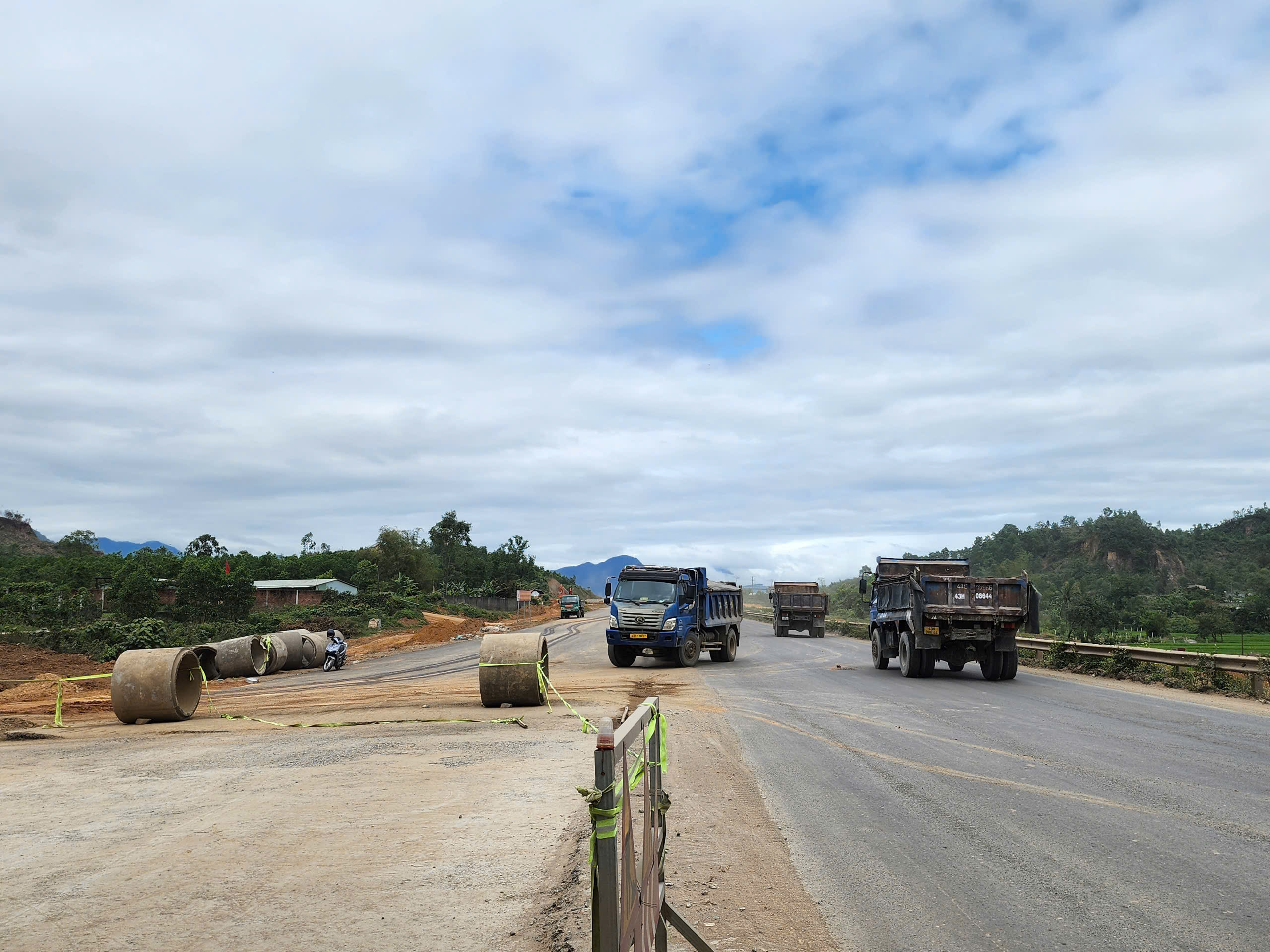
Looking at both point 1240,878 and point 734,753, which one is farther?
point 734,753

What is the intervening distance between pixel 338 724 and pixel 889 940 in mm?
11956

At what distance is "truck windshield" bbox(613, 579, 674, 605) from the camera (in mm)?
26391

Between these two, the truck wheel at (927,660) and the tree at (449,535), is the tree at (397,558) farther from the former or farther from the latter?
the truck wheel at (927,660)

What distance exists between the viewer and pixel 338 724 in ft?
50.4

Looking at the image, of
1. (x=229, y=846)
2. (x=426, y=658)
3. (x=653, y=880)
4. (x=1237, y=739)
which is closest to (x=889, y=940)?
(x=653, y=880)

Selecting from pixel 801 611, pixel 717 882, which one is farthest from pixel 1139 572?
pixel 717 882

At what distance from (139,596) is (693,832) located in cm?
4494

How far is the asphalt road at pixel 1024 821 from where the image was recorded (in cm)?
558

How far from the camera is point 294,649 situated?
101 feet

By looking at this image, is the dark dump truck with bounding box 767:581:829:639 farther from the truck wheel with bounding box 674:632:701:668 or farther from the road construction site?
the road construction site

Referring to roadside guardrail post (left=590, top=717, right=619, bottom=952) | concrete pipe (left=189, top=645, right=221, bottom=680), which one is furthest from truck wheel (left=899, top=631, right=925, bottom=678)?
roadside guardrail post (left=590, top=717, right=619, bottom=952)

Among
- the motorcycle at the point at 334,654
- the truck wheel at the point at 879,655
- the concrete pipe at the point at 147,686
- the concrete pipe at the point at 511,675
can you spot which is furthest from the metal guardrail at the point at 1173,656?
the motorcycle at the point at 334,654

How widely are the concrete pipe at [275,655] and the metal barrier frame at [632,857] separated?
26.1 meters

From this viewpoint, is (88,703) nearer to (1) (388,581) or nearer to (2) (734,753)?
(2) (734,753)
